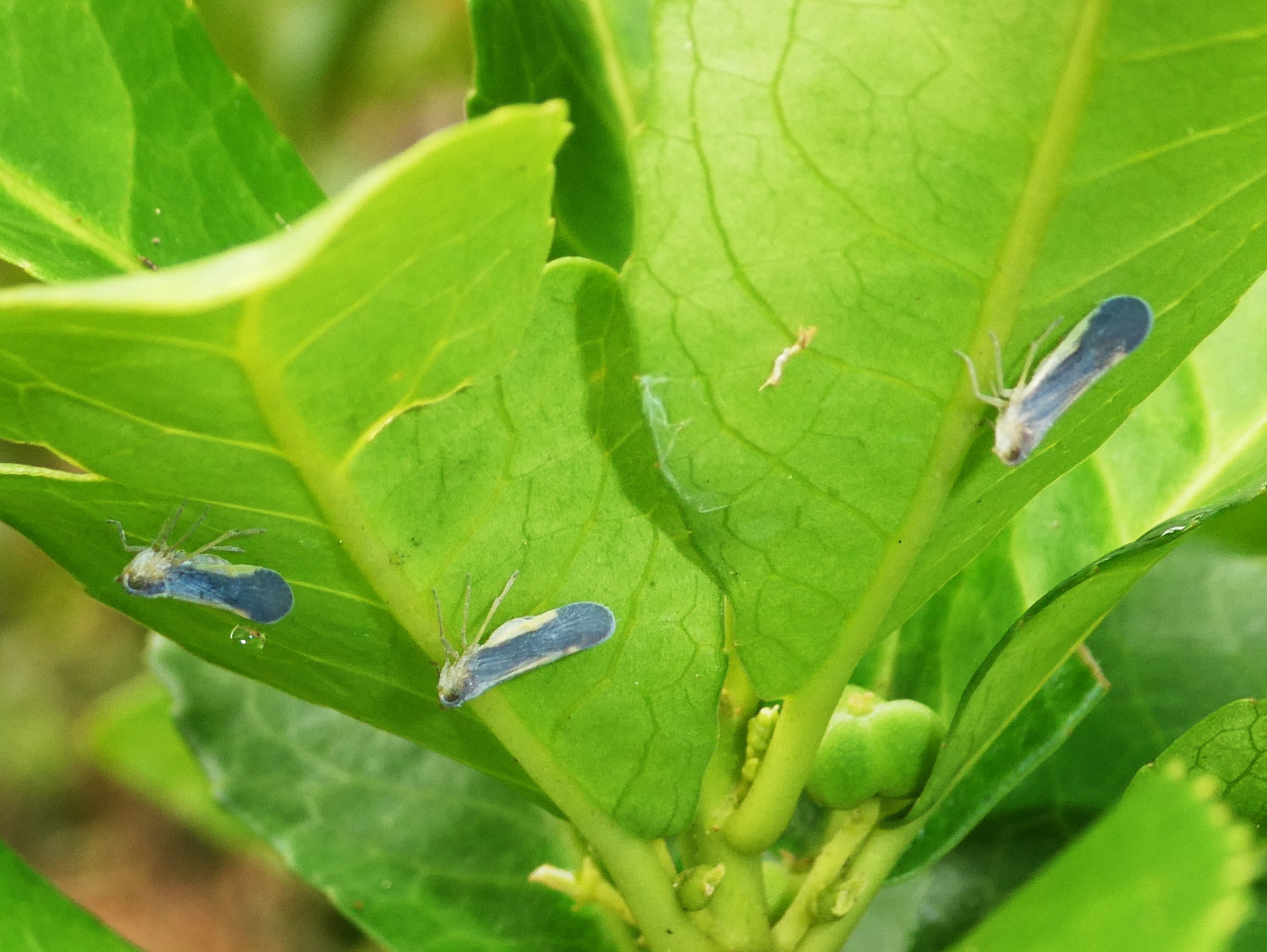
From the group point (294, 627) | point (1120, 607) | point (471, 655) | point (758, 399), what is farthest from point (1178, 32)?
point (1120, 607)

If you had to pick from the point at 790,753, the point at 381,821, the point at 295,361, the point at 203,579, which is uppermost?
the point at 295,361

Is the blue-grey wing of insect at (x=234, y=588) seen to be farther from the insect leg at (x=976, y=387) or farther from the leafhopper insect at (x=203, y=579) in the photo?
the insect leg at (x=976, y=387)

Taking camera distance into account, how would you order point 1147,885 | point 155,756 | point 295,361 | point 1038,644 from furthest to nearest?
point 155,756 < point 1038,644 < point 295,361 < point 1147,885

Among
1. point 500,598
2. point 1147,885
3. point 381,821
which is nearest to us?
point 1147,885

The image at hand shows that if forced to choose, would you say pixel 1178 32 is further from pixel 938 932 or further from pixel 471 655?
pixel 938 932

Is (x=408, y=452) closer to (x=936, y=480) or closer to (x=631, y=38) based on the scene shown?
(x=936, y=480)

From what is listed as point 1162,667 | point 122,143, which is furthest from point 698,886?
point 122,143
